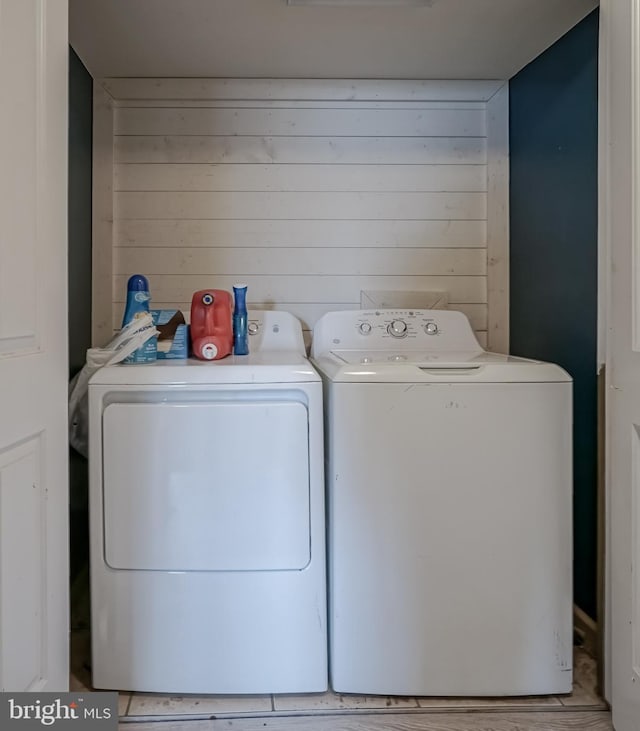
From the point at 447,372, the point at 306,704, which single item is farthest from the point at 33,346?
the point at 306,704

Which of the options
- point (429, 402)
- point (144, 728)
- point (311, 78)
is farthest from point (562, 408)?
point (311, 78)

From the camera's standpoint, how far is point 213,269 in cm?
231

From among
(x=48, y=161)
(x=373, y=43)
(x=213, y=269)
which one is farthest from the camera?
(x=213, y=269)

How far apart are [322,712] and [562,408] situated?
1.00 meters

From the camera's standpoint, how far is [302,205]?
2.33m

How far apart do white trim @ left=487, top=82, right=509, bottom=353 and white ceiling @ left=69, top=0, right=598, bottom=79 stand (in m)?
0.16

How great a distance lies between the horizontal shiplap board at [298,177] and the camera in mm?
2289

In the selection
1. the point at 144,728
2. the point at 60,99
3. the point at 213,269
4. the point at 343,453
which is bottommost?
the point at 144,728

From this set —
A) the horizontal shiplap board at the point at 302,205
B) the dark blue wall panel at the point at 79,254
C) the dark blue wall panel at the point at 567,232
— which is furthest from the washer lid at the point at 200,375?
the horizontal shiplap board at the point at 302,205

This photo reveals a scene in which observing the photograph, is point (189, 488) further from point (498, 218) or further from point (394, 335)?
point (498, 218)

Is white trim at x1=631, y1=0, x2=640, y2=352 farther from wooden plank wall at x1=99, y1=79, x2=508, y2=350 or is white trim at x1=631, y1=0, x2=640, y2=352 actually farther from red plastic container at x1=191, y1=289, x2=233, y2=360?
red plastic container at x1=191, y1=289, x2=233, y2=360

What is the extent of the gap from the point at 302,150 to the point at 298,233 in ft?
1.07

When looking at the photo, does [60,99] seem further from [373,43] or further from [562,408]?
[562,408]

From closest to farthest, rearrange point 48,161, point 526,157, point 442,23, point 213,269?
1. point 48,161
2. point 442,23
3. point 526,157
4. point 213,269
